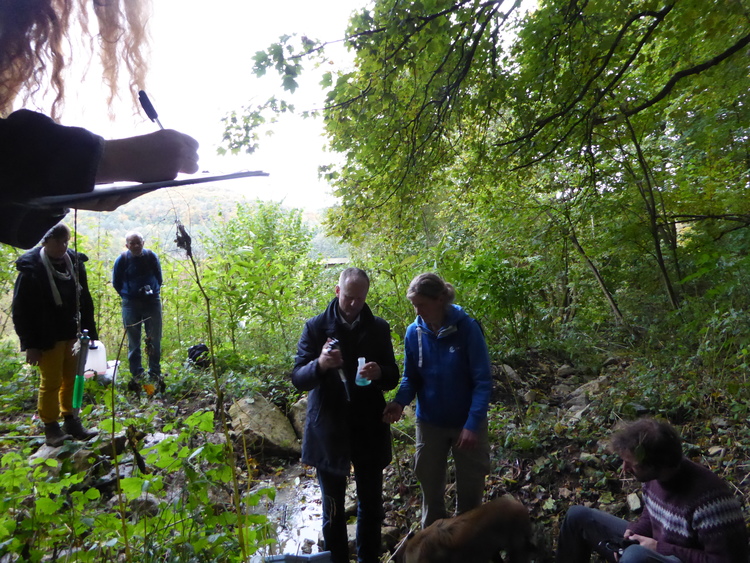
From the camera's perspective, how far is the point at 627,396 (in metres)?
4.58

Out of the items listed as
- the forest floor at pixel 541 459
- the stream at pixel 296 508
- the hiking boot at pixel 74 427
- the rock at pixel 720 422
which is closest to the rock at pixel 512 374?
the forest floor at pixel 541 459

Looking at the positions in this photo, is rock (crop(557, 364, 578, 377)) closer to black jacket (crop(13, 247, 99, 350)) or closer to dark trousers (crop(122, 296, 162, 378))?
dark trousers (crop(122, 296, 162, 378))

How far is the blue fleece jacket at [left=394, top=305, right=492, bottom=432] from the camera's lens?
3027 mm

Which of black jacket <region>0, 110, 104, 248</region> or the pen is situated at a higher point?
the pen

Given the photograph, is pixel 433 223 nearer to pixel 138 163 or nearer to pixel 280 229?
pixel 280 229

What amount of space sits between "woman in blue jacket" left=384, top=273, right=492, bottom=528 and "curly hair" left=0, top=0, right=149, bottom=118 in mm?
2510

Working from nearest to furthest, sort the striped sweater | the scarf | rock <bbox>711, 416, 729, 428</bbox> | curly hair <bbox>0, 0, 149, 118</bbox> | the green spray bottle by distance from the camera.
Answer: curly hair <bbox>0, 0, 149, 118</bbox>
the green spray bottle
the striped sweater
the scarf
rock <bbox>711, 416, 729, 428</bbox>

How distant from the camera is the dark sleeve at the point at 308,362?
287cm

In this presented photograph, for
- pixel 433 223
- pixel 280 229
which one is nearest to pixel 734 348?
pixel 433 223

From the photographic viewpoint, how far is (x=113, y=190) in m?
0.54

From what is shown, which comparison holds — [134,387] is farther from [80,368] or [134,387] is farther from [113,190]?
[113,190]

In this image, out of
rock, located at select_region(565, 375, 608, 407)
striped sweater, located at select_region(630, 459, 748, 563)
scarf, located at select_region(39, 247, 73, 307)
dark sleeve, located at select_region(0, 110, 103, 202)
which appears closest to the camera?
dark sleeve, located at select_region(0, 110, 103, 202)

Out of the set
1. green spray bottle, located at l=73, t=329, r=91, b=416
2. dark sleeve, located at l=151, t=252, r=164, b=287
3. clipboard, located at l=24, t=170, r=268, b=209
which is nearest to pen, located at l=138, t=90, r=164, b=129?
clipboard, located at l=24, t=170, r=268, b=209

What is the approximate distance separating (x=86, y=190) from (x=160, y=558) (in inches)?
61.6
